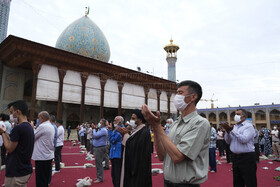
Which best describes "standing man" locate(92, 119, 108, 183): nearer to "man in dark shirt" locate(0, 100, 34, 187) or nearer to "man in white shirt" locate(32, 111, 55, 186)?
"man in white shirt" locate(32, 111, 55, 186)

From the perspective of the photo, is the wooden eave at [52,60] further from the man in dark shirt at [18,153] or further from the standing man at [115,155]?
the man in dark shirt at [18,153]

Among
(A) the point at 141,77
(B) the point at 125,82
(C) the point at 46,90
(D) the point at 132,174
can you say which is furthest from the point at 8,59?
(D) the point at 132,174

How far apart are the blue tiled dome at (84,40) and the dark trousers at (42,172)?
16.4 meters

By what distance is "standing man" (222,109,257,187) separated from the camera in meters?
3.29

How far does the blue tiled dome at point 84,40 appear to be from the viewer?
1897 cm

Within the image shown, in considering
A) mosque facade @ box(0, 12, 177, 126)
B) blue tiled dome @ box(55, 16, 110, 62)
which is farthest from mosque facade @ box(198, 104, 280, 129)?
blue tiled dome @ box(55, 16, 110, 62)

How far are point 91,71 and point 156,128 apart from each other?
663 inches

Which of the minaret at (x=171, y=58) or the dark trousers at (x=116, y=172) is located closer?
the dark trousers at (x=116, y=172)

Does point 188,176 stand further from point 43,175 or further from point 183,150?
point 43,175

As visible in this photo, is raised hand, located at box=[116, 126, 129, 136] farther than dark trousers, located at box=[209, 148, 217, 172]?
No

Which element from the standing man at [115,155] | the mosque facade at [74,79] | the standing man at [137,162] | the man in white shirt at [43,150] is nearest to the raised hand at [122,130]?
the standing man at [137,162]

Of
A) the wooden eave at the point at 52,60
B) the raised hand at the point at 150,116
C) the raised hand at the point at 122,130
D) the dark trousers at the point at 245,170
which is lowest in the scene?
the dark trousers at the point at 245,170

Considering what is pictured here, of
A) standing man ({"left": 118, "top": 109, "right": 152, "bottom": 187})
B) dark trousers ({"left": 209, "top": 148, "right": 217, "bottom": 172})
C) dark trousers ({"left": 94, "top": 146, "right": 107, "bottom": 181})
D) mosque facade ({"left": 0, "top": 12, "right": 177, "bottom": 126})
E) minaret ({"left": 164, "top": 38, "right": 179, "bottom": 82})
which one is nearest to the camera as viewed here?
standing man ({"left": 118, "top": 109, "right": 152, "bottom": 187})

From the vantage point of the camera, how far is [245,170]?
331 centimetres
